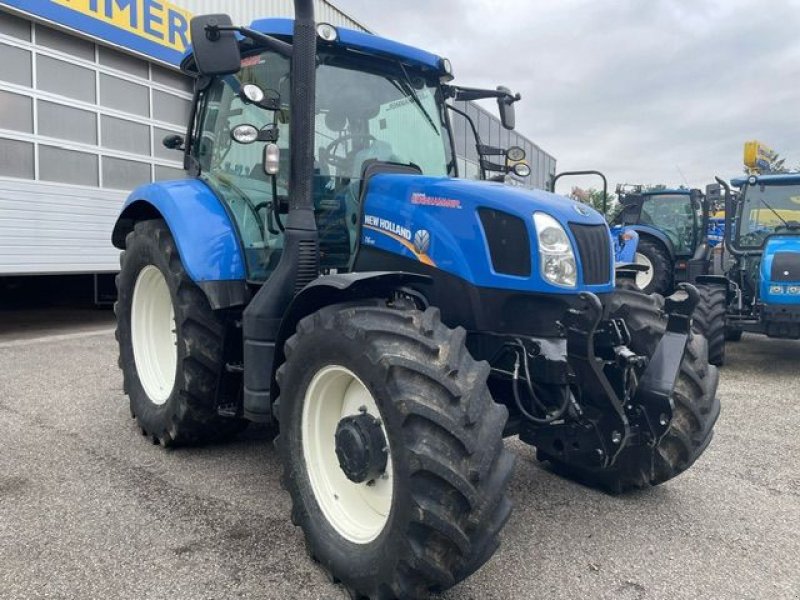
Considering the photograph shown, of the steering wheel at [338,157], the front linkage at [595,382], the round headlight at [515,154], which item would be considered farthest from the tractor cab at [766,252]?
the steering wheel at [338,157]

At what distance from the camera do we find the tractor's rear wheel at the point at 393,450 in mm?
2090

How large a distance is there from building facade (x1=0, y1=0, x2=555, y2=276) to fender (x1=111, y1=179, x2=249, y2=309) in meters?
5.92

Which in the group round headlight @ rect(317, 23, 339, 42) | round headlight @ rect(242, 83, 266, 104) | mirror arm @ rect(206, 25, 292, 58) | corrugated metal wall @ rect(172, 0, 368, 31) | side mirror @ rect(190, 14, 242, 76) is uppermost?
corrugated metal wall @ rect(172, 0, 368, 31)

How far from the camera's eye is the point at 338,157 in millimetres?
3277

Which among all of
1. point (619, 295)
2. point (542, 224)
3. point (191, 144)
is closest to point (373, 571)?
point (542, 224)

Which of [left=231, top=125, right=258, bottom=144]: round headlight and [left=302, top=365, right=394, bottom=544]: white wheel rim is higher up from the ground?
[left=231, top=125, right=258, bottom=144]: round headlight

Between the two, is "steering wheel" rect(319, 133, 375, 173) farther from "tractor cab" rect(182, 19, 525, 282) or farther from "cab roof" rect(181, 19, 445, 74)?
"cab roof" rect(181, 19, 445, 74)

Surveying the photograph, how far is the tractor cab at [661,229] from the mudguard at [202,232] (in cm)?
866

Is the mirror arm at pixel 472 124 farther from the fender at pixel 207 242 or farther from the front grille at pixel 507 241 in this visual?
the fender at pixel 207 242

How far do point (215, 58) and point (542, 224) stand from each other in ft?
5.05

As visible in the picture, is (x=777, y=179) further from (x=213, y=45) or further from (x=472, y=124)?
(x=213, y=45)

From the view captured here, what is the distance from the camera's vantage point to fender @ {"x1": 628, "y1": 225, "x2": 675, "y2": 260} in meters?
11.4

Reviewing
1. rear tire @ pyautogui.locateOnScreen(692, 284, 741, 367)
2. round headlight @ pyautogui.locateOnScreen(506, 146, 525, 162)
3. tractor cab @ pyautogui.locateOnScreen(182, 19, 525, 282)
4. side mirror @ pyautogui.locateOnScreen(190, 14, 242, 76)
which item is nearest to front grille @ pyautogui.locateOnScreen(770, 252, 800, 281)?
rear tire @ pyautogui.locateOnScreen(692, 284, 741, 367)

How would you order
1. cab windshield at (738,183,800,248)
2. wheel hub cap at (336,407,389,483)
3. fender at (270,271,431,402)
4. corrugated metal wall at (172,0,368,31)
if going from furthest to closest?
corrugated metal wall at (172,0,368,31) < cab windshield at (738,183,800,248) < fender at (270,271,431,402) < wheel hub cap at (336,407,389,483)
